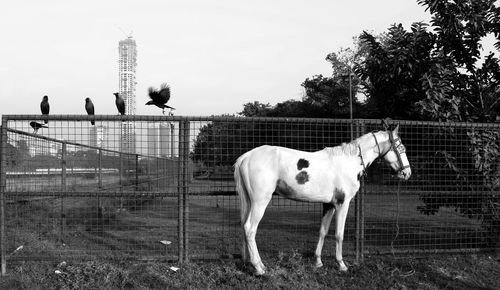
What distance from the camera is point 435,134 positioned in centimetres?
734

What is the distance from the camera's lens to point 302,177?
18.9 feet

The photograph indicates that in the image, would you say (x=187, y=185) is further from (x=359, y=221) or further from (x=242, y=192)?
(x=359, y=221)

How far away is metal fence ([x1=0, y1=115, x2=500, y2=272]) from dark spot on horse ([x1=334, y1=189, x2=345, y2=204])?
818 millimetres

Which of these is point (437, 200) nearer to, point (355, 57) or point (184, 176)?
point (184, 176)

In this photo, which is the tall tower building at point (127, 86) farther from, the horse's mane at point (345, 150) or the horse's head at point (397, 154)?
the horse's head at point (397, 154)

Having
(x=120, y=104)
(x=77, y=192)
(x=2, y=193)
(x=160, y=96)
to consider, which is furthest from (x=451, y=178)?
(x=2, y=193)

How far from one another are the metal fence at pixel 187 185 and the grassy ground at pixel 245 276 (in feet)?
1.07

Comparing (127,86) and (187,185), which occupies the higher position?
(127,86)

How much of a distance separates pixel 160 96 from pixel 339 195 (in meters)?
3.09

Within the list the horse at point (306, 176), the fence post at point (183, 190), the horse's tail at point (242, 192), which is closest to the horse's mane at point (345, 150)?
the horse at point (306, 176)

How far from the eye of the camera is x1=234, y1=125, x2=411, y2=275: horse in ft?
18.6

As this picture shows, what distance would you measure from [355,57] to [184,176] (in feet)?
152

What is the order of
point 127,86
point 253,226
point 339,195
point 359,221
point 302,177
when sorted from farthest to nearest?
1. point 127,86
2. point 359,221
3. point 339,195
4. point 302,177
5. point 253,226

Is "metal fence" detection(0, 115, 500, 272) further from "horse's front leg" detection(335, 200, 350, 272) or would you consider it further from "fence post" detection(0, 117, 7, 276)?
"horse's front leg" detection(335, 200, 350, 272)
